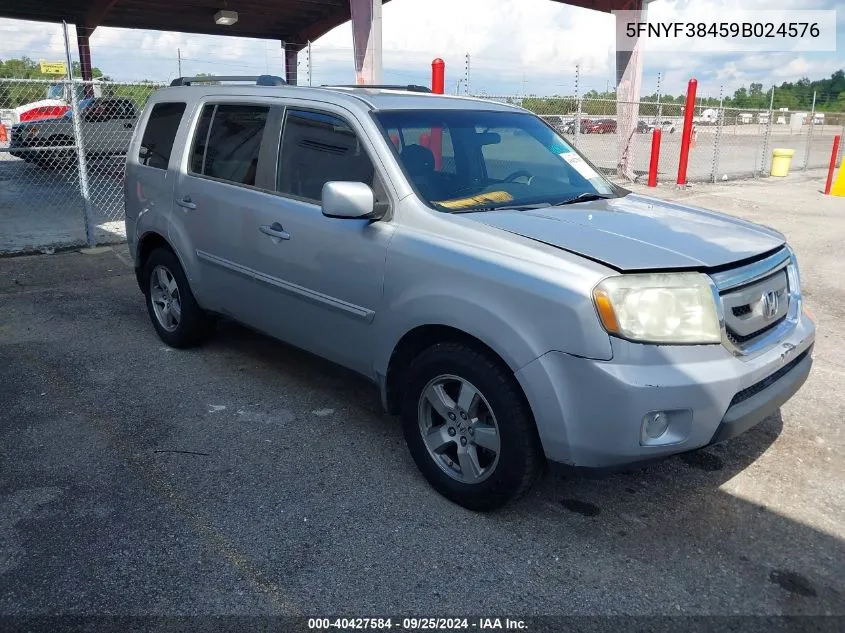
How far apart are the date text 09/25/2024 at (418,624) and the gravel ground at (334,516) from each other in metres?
0.04

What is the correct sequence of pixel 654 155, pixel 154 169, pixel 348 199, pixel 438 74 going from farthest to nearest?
pixel 654 155
pixel 438 74
pixel 154 169
pixel 348 199

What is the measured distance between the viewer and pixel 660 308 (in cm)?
272

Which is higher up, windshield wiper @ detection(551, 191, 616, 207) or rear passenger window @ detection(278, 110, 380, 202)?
rear passenger window @ detection(278, 110, 380, 202)

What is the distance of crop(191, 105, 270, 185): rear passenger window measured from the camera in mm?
4289

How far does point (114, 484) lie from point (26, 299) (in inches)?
160

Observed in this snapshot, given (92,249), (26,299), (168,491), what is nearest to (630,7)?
(92,249)

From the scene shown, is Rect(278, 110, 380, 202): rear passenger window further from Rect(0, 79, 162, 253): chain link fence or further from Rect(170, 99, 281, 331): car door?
Rect(0, 79, 162, 253): chain link fence

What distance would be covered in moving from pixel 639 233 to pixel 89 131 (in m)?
14.6

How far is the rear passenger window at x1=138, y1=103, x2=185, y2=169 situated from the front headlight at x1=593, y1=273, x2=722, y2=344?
3551mm

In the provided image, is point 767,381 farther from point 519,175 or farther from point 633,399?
point 519,175

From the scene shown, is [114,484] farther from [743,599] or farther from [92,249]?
[92,249]

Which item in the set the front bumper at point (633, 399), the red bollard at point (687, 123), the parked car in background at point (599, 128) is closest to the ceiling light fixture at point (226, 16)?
the parked car in background at point (599, 128)

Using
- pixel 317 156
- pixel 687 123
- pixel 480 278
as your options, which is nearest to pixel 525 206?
pixel 480 278

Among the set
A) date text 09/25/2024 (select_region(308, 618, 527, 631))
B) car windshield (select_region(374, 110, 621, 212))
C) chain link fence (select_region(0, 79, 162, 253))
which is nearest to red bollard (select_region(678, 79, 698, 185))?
chain link fence (select_region(0, 79, 162, 253))
